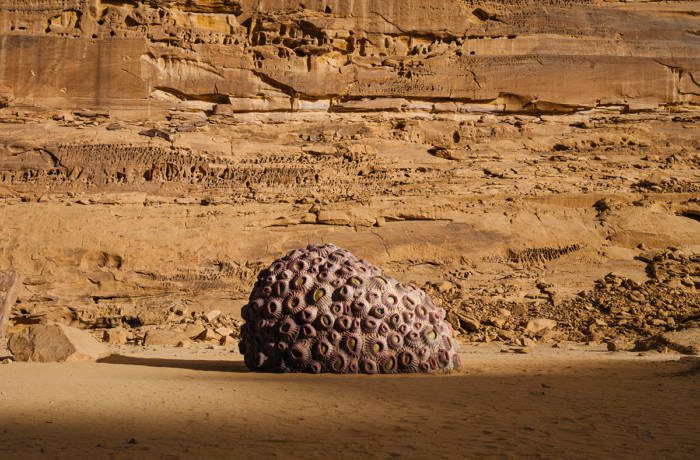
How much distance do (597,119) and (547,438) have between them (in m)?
15.0

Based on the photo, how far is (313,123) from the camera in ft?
56.6

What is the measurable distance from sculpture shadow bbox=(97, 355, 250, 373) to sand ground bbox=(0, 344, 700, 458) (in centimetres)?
34

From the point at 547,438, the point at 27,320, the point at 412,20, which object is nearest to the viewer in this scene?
the point at 547,438

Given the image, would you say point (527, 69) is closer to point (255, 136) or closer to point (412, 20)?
point (412, 20)

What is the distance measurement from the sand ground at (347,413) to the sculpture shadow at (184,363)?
342 mm

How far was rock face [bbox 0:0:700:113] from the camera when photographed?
17047 mm

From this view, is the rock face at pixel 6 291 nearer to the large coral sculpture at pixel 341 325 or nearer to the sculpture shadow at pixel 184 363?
the sculpture shadow at pixel 184 363

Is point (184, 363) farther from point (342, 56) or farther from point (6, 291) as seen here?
point (342, 56)

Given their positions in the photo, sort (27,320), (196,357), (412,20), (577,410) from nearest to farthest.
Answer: (577,410)
(196,357)
(27,320)
(412,20)

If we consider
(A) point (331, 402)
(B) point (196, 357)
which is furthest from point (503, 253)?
(A) point (331, 402)

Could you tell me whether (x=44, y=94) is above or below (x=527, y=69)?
below

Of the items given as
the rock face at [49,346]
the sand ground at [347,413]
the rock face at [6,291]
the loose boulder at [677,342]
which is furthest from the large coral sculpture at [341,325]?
the rock face at [6,291]

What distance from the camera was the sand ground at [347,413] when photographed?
3.67 meters

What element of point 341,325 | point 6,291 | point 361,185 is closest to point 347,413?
point 341,325
